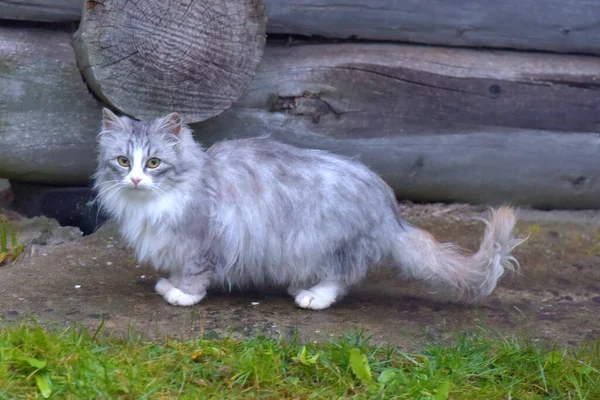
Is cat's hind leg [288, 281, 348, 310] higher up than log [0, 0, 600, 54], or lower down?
lower down

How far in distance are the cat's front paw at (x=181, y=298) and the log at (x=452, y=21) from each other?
5.92 ft

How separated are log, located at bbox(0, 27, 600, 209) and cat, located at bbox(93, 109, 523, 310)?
2.82 ft

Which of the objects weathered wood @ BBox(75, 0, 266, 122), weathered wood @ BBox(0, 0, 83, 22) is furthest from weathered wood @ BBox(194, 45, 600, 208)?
weathered wood @ BBox(0, 0, 83, 22)

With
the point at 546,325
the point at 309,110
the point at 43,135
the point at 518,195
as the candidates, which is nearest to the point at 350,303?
the point at 546,325

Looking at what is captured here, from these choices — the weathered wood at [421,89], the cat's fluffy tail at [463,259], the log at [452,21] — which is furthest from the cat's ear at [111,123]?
the cat's fluffy tail at [463,259]

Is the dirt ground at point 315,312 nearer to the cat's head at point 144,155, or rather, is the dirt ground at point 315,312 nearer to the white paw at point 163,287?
the white paw at point 163,287

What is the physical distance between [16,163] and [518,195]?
10.4 ft

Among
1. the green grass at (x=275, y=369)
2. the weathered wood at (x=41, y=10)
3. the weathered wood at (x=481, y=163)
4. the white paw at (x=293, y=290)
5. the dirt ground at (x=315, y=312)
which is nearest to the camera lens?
the green grass at (x=275, y=369)

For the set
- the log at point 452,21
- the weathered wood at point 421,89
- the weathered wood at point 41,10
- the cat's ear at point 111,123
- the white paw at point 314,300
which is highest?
the log at point 452,21

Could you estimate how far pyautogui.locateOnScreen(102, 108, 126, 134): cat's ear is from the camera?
4.34 metres

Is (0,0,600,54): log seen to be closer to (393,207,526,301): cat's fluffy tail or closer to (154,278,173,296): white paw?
(393,207,526,301): cat's fluffy tail

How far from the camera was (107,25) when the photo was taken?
4516 millimetres

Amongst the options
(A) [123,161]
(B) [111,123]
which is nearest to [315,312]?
(A) [123,161]

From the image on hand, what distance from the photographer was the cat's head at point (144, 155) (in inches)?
166
